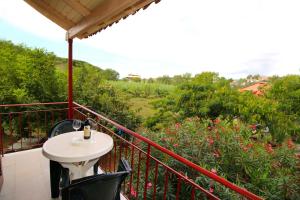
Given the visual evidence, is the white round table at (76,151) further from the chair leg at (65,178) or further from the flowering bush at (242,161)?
the flowering bush at (242,161)

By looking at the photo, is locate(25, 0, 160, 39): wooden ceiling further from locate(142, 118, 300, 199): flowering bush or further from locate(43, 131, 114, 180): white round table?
locate(142, 118, 300, 199): flowering bush

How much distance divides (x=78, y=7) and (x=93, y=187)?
239cm

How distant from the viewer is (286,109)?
21.4ft

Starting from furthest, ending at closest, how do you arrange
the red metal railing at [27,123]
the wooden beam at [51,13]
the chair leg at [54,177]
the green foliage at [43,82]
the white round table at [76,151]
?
the green foliage at [43,82] < the red metal railing at [27,123] < the wooden beam at [51,13] < the chair leg at [54,177] < the white round table at [76,151]

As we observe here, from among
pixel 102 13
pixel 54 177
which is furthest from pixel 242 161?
pixel 102 13

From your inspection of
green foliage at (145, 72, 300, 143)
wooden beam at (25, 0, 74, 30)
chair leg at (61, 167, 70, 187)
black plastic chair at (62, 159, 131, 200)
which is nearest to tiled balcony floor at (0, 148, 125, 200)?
chair leg at (61, 167, 70, 187)

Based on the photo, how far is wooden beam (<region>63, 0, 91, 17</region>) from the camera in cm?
266

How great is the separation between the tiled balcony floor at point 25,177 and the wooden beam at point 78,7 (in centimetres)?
233

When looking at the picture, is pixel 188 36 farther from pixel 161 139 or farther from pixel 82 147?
pixel 82 147

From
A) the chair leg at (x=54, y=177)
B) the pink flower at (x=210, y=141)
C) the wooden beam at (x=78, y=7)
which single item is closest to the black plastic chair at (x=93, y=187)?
the chair leg at (x=54, y=177)

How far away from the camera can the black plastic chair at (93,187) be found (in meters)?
1.23

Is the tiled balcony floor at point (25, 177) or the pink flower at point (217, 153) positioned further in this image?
the pink flower at point (217, 153)

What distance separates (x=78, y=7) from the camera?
8.87ft

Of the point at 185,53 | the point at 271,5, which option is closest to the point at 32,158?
the point at 271,5
